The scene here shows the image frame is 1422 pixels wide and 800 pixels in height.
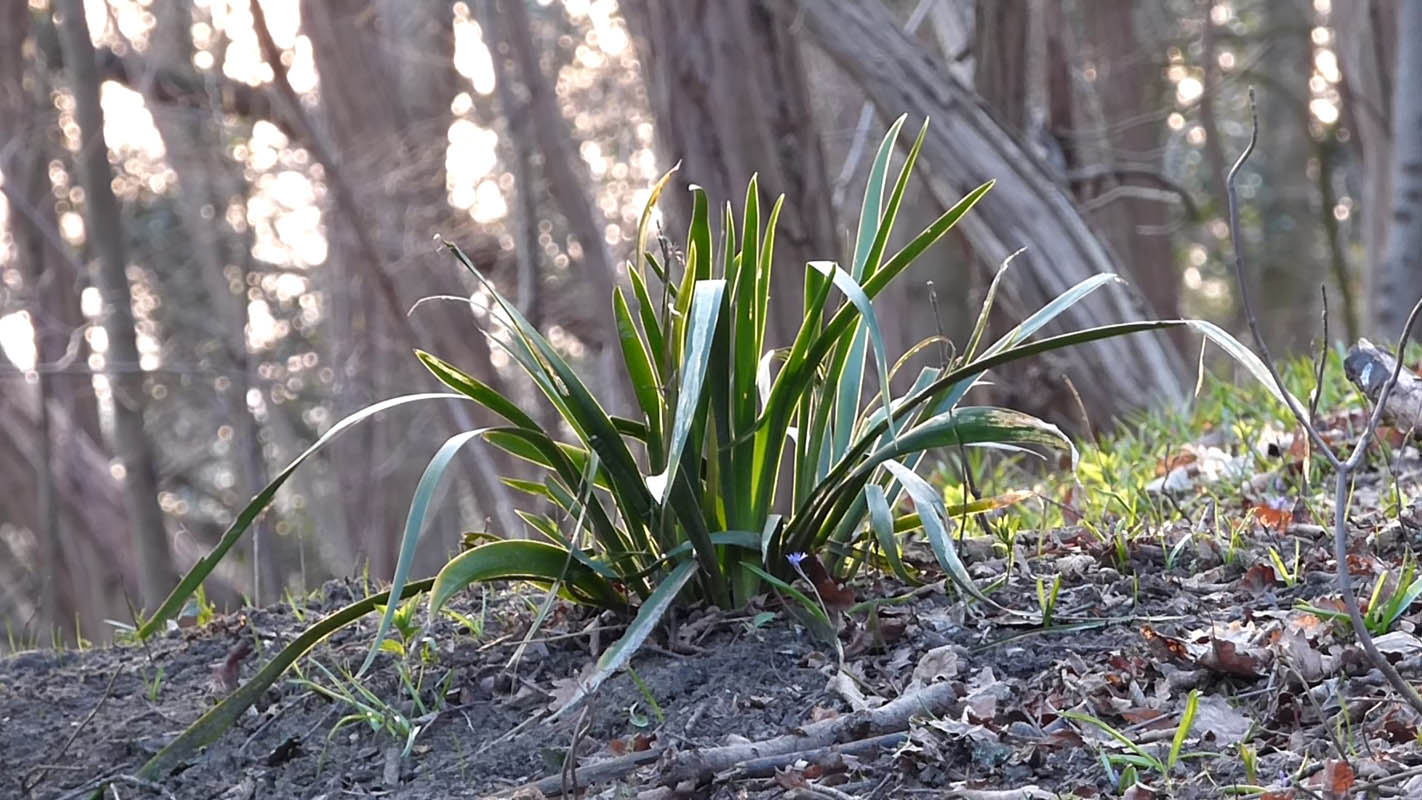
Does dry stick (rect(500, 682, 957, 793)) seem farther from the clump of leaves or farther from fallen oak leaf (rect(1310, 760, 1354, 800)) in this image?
fallen oak leaf (rect(1310, 760, 1354, 800))

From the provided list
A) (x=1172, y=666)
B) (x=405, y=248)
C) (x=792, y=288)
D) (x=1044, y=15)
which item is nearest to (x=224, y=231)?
→ (x=405, y=248)

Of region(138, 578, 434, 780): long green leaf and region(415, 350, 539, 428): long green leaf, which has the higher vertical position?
region(415, 350, 539, 428): long green leaf

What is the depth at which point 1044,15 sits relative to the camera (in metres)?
9.36

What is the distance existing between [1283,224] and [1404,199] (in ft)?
41.0

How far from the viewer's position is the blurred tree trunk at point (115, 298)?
766 centimetres

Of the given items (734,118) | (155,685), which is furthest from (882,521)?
(734,118)

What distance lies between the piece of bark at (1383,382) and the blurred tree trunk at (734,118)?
9.92 ft

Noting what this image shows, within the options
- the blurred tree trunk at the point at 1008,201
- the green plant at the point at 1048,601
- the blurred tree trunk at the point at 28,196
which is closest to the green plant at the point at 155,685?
the green plant at the point at 1048,601

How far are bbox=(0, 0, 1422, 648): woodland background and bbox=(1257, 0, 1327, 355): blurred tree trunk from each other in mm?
207

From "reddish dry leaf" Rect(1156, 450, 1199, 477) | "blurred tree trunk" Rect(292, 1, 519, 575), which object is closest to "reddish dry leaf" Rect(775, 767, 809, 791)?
"reddish dry leaf" Rect(1156, 450, 1199, 477)

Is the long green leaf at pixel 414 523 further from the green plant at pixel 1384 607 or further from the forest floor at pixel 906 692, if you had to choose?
the green plant at pixel 1384 607

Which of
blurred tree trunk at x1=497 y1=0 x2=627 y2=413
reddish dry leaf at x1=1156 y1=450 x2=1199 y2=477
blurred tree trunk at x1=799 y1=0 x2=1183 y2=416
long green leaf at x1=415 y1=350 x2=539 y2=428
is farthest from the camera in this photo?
blurred tree trunk at x1=497 y1=0 x2=627 y2=413

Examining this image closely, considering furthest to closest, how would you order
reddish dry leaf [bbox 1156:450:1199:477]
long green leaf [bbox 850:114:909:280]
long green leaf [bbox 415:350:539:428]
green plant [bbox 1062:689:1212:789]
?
reddish dry leaf [bbox 1156:450:1199:477] < long green leaf [bbox 850:114:909:280] < long green leaf [bbox 415:350:539:428] < green plant [bbox 1062:689:1212:789]

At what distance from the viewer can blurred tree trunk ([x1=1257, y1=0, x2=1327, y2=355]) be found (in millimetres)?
18516
